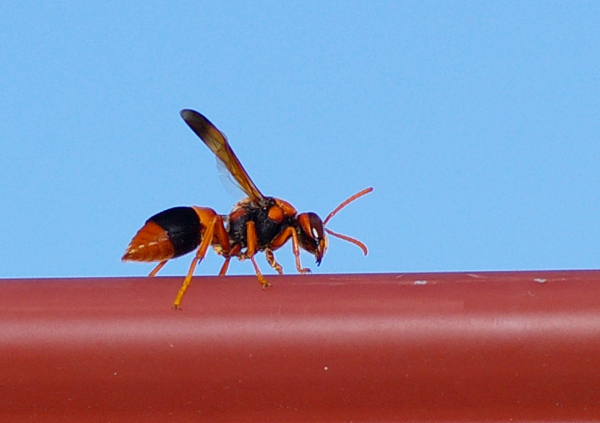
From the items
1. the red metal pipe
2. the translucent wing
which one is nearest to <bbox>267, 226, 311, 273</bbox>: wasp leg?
the translucent wing

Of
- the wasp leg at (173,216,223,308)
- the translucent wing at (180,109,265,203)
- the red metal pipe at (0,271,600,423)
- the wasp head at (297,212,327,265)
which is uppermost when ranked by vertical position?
the translucent wing at (180,109,265,203)

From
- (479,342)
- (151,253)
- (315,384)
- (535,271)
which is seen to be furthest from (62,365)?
(151,253)

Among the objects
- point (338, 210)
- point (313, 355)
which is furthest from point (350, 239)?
point (313, 355)

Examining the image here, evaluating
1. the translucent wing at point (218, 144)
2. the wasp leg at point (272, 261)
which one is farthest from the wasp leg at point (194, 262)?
the wasp leg at point (272, 261)

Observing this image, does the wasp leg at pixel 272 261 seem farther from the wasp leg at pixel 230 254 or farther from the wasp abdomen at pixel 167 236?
the wasp abdomen at pixel 167 236

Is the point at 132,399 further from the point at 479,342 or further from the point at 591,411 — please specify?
the point at 591,411

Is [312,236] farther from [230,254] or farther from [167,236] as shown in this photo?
[167,236]

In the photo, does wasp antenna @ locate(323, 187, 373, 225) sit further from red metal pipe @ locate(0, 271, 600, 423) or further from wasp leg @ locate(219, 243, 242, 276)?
red metal pipe @ locate(0, 271, 600, 423)
